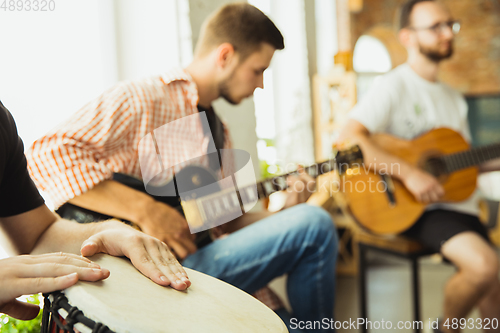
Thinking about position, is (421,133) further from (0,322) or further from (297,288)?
(0,322)

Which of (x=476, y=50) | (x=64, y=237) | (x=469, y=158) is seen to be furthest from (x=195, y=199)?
(x=476, y=50)

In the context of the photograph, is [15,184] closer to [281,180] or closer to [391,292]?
[281,180]

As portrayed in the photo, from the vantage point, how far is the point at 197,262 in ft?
1.81

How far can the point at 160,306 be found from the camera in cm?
29

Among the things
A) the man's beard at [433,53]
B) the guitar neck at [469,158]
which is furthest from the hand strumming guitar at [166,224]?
the man's beard at [433,53]

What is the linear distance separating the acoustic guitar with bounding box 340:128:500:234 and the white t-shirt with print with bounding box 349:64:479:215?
0.09ft

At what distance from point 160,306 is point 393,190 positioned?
2.78ft

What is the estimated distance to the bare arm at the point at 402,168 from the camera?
3.25 feet

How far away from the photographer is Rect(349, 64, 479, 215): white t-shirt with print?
3.41 ft

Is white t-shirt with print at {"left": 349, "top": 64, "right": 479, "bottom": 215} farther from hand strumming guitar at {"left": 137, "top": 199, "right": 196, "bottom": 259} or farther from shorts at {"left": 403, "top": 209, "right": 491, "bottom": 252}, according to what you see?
hand strumming guitar at {"left": 137, "top": 199, "right": 196, "bottom": 259}

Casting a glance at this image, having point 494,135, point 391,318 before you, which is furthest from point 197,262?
point 494,135

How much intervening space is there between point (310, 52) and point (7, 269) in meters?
1.58

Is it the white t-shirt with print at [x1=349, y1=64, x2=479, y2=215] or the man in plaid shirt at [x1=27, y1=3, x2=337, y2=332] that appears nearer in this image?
the man in plaid shirt at [x1=27, y1=3, x2=337, y2=332]

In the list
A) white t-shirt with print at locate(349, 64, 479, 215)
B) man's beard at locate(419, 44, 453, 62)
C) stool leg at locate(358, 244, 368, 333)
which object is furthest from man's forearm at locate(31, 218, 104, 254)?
man's beard at locate(419, 44, 453, 62)
